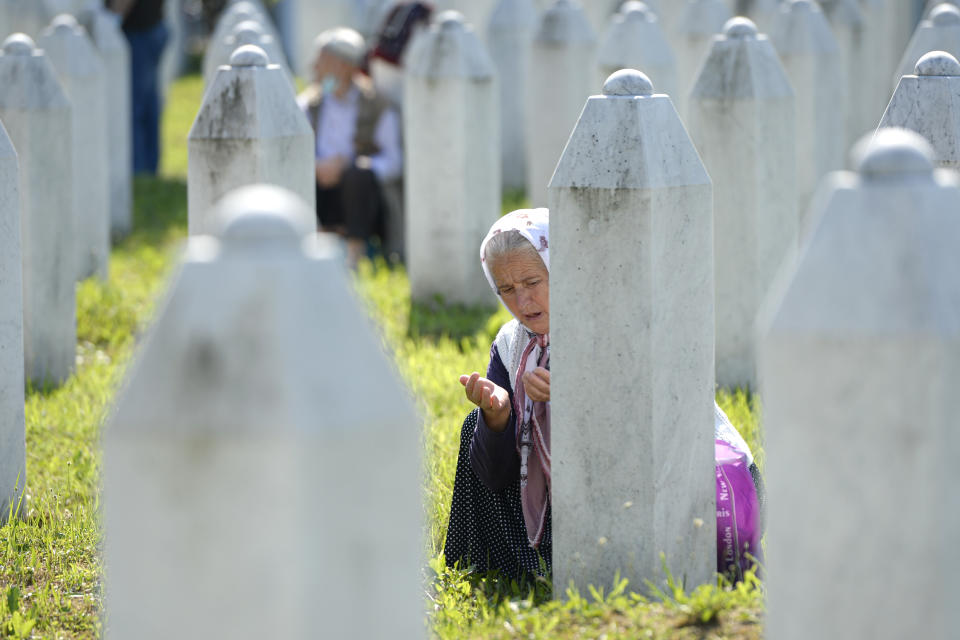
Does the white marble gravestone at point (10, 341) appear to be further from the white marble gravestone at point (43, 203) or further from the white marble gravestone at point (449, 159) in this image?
the white marble gravestone at point (449, 159)

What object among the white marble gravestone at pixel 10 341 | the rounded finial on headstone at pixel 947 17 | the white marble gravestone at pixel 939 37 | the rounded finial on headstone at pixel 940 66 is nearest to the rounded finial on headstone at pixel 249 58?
the white marble gravestone at pixel 10 341

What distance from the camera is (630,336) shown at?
4.11m

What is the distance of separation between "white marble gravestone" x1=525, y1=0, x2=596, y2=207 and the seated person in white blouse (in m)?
0.91

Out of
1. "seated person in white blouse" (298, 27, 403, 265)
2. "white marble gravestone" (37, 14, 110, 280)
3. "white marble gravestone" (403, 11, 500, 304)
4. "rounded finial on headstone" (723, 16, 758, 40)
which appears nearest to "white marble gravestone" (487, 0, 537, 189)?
"seated person in white blouse" (298, 27, 403, 265)

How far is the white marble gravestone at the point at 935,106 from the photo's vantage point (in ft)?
16.1

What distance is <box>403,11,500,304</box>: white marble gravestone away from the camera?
8.80 metres

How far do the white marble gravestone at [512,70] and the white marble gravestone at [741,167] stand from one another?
6.03 metres

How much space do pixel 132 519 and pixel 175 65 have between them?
22.1 m

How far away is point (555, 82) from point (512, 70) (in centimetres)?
286

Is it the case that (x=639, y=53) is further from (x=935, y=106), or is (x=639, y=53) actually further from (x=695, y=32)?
(x=935, y=106)

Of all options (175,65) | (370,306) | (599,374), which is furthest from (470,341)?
(175,65)

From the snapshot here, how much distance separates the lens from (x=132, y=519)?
2.70 m

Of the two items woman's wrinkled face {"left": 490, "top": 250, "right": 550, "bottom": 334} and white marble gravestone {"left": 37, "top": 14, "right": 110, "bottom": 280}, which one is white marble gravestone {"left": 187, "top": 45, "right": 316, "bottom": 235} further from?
white marble gravestone {"left": 37, "top": 14, "right": 110, "bottom": 280}

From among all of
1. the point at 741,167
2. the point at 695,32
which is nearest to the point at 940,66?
the point at 741,167
